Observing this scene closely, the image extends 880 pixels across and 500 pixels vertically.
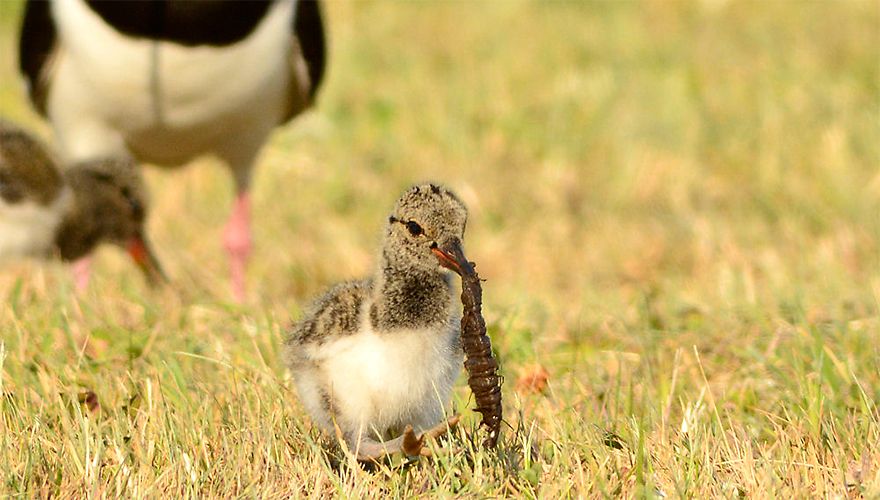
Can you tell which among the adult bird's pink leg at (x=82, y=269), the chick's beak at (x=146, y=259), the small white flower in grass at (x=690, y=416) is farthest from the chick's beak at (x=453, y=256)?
the adult bird's pink leg at (x=82, y=269)

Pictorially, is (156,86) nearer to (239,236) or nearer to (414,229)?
(239,236)

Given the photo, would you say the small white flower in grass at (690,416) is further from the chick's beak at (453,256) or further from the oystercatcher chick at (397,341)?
the chick's beak at (453,256)

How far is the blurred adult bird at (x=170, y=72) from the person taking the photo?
18.5ft

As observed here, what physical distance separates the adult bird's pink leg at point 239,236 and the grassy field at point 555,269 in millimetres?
Result: 125

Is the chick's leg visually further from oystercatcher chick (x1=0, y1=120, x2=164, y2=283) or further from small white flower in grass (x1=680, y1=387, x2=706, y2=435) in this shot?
oystercatcher chick (x1=0, y1=120, x2=164, y2=283)

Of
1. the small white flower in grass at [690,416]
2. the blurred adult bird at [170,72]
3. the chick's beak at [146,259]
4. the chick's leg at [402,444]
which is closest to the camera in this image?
the chick's leg at [402,444]

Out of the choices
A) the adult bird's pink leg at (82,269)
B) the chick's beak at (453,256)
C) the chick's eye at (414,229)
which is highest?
the chick's eye at (414,229)

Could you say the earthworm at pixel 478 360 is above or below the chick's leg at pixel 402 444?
above

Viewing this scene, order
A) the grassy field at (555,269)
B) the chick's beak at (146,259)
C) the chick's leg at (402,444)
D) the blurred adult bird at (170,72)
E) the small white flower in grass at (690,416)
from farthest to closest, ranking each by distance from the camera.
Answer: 1. the chick's beak at (146,259)
2. the blurred adult bird at (170,72)
3. the small white flower in grass at (690,416)
4. the grassy field at (555,269)
5. the chick's leg at (402,444)

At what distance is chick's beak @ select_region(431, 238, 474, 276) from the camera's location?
2996 millimetres

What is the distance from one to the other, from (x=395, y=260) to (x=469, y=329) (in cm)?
24

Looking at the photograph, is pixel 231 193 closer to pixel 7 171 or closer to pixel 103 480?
pixel 7 171

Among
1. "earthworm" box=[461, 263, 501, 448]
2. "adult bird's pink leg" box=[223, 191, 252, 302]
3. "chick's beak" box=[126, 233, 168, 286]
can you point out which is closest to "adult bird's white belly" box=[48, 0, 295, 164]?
"chick's beak" box=[126, 233, 168, 286]

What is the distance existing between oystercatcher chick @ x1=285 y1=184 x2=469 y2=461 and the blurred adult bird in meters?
2.41
